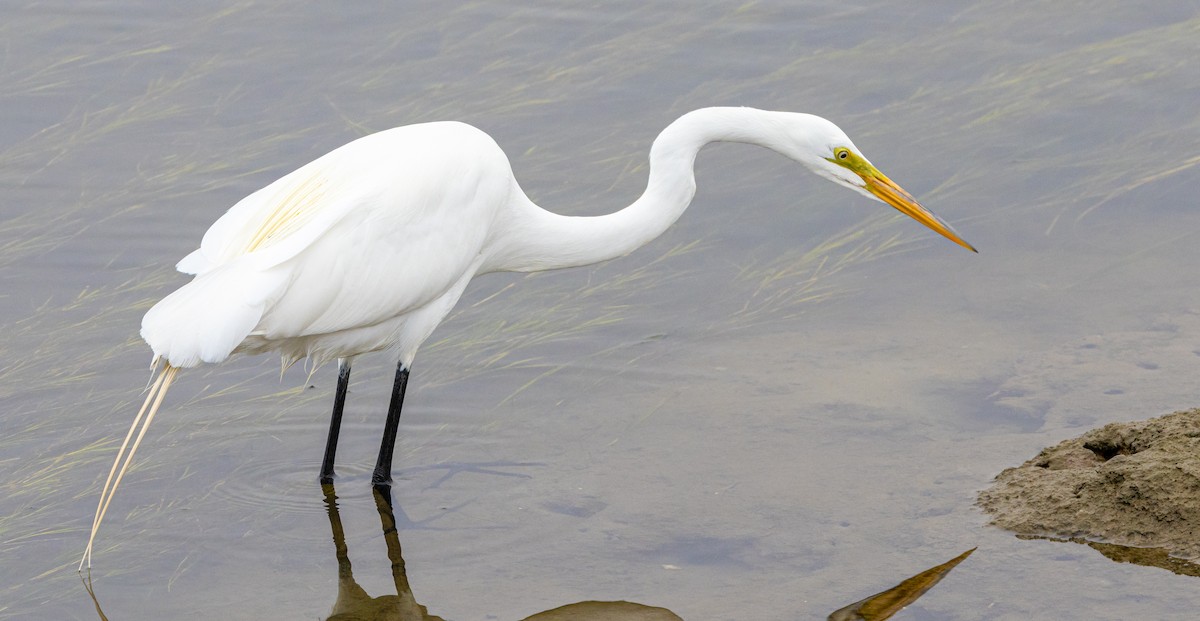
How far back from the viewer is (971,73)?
8227mm

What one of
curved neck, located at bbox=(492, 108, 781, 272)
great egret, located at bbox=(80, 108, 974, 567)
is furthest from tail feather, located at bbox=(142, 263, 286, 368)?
curved neck, located at bbox=(492, 108, 781, 272)

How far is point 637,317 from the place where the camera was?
248 inches

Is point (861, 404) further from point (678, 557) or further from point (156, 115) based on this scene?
point (156, 115)

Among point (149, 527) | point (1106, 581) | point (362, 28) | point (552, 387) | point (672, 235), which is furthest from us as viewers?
point (362, 28)

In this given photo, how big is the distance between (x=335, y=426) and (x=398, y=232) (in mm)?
763

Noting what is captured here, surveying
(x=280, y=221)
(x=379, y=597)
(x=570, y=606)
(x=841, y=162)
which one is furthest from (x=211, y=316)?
(x=841, y=162)

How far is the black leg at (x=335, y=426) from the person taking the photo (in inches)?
199

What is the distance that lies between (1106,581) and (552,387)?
241 centimetres

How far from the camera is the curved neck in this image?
196 inches

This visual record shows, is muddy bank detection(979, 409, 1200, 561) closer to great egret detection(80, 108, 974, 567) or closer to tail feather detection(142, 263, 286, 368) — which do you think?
great egret detection(80, 108, 974, 567)

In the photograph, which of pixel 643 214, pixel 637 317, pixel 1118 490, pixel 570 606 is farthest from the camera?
pixel 637 317

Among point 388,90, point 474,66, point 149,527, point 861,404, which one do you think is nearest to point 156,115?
point 388,90

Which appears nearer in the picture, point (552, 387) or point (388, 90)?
point (552, 387)

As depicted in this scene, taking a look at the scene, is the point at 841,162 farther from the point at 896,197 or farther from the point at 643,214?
the point at 643,214
